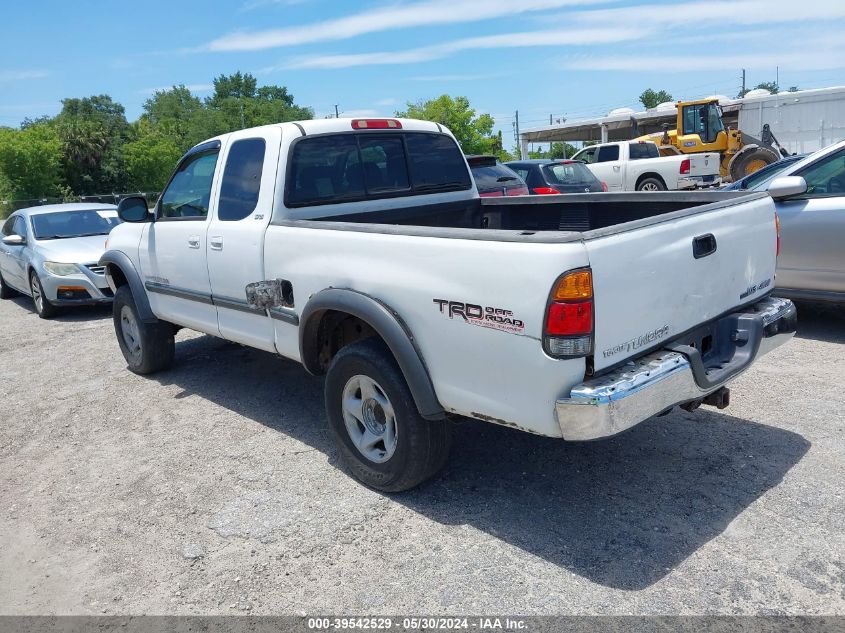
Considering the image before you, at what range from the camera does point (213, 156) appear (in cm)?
524

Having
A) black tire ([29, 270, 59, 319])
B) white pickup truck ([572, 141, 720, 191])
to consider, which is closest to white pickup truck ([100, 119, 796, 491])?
black tire ([29, 270, 59, 319])

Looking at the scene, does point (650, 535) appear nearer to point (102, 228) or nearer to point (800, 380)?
point (800, 380)

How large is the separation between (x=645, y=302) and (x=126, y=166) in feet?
180

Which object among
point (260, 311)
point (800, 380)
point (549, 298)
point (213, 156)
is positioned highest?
point (213, 156)

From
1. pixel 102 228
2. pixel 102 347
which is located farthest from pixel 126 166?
pixel 102 347

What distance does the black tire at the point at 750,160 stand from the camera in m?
20.2

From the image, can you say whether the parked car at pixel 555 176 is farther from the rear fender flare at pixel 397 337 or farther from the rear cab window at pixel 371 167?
the rear fender flare at pixel 397 337

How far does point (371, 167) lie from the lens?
5.02 meters

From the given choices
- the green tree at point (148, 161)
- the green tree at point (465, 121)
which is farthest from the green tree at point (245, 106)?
the green tree at point (465, 121)

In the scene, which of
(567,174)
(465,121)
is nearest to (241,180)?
(567,174)

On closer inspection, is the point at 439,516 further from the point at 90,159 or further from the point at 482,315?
the point at 90,159

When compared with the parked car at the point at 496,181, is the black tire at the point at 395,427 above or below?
below

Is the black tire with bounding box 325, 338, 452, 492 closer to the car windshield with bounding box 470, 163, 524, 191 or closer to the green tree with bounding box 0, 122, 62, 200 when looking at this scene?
the car windshield with bounding box 470, 163, 524, 191

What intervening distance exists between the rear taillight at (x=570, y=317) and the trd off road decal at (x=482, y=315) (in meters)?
0.15
